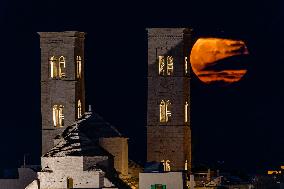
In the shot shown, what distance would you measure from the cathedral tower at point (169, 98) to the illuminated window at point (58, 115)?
17.7 feet

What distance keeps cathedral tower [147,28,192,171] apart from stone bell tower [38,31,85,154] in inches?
178

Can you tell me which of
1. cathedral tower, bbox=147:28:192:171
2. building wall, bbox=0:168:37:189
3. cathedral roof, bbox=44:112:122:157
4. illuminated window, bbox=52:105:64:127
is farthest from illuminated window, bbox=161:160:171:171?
building wall, bbox=0:168:37:189

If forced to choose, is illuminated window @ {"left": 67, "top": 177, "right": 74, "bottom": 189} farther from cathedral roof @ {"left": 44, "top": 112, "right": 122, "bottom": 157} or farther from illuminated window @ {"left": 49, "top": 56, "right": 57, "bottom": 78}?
illuminated window @ {"left": 49, "top": 56, "right": 57, "bottom": 78}

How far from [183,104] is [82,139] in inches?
412

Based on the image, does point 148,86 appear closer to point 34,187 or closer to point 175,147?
point 175,147

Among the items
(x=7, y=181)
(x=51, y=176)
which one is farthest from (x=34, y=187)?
(x=7, y=181)

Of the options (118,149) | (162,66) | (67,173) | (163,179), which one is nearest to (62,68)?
(162,66)

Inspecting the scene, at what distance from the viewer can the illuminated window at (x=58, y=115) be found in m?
102

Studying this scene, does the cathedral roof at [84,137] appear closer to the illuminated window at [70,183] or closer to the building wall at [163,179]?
the illuminated window at [70,183]

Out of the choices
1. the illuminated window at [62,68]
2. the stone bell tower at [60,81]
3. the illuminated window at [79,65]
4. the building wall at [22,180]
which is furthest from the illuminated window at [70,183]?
the illuminated window at [79,65]

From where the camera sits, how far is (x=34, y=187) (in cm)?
9088

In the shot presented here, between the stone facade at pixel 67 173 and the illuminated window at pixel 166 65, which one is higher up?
the illuminated window at pixel 166 65

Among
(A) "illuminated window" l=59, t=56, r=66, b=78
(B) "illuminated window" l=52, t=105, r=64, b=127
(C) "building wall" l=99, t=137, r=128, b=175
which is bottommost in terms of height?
(C) "building wall" l=99, t=137, r=128, b=175

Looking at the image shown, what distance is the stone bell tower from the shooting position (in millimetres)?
101812
